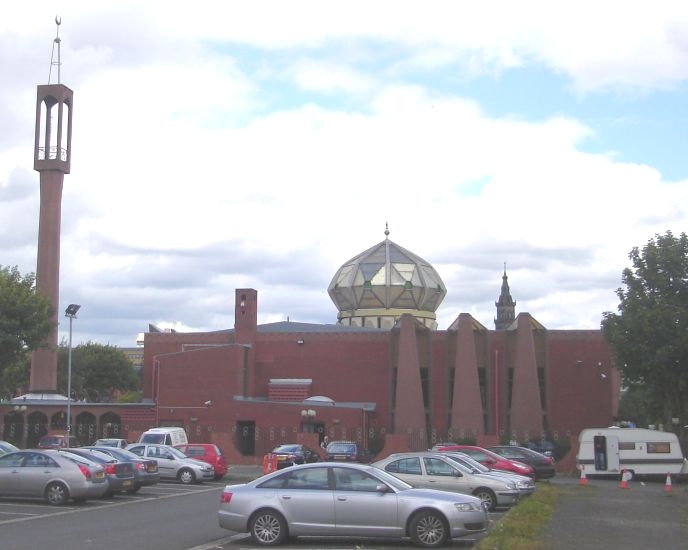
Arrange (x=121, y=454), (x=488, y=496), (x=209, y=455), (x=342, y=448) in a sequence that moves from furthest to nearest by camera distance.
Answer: (x=342, y=448) < (x=209, y=455) < (x=121, y=454) < (x=488, y=496)

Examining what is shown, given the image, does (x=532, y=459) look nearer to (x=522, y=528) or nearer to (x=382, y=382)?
(x=522, y=528)

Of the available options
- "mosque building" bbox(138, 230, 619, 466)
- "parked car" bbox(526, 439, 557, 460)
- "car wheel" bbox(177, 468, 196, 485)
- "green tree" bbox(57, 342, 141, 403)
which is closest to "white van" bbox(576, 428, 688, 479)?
"parked car" bbox(526, 439, 557, 460)

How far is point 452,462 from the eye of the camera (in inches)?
890

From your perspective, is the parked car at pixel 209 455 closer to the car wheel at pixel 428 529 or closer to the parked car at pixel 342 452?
the parked car at pixel 342 452

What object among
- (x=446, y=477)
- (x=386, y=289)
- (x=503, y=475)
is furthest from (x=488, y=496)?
(x=386, y=289)

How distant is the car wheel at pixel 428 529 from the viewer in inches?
602

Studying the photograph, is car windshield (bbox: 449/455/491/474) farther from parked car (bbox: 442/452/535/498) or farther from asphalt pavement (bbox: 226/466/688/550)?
asphalt pavement (bbox: 226/466/688/550)

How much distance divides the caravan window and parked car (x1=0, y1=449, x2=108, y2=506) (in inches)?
897

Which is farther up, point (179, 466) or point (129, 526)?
point (179, 466)

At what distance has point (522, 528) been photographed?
1527 centimetres

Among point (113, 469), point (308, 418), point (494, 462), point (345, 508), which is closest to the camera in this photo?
point (345, 508)

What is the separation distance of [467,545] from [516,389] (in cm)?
4291

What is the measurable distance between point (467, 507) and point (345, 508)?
1.97m

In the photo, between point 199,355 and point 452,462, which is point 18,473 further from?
point 199,355
